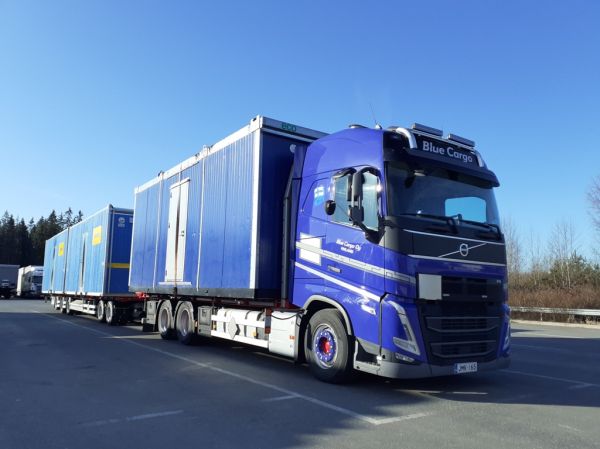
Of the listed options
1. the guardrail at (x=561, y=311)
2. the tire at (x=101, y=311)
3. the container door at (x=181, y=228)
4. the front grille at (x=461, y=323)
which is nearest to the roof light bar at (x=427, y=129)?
the front grille at (x=461, y=323)

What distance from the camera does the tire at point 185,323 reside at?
11820 millimetres

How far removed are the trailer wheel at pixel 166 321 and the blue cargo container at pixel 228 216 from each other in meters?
0.54

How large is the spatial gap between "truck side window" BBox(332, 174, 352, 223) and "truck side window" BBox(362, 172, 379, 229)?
297 mm

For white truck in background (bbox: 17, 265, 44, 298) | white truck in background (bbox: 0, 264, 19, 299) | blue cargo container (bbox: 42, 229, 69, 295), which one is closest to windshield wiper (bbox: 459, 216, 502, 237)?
blue cargo container (bbox: 42, 229, 69, 295)

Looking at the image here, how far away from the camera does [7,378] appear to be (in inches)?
307

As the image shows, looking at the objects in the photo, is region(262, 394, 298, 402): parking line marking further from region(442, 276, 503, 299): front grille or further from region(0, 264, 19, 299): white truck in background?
region(0, 264, 19, 299): white truck in background

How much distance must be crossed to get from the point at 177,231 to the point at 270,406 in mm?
7344

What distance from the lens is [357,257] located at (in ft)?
22.5

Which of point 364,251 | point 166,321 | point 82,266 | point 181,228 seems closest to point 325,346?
point 364,251

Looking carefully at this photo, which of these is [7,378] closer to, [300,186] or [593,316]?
[300,186]

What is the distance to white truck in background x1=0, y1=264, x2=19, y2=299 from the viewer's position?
5141 cm

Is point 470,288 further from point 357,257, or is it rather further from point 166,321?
point 166,321

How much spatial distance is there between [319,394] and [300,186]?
345 centimetres

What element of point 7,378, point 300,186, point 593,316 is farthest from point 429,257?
point 593,316
